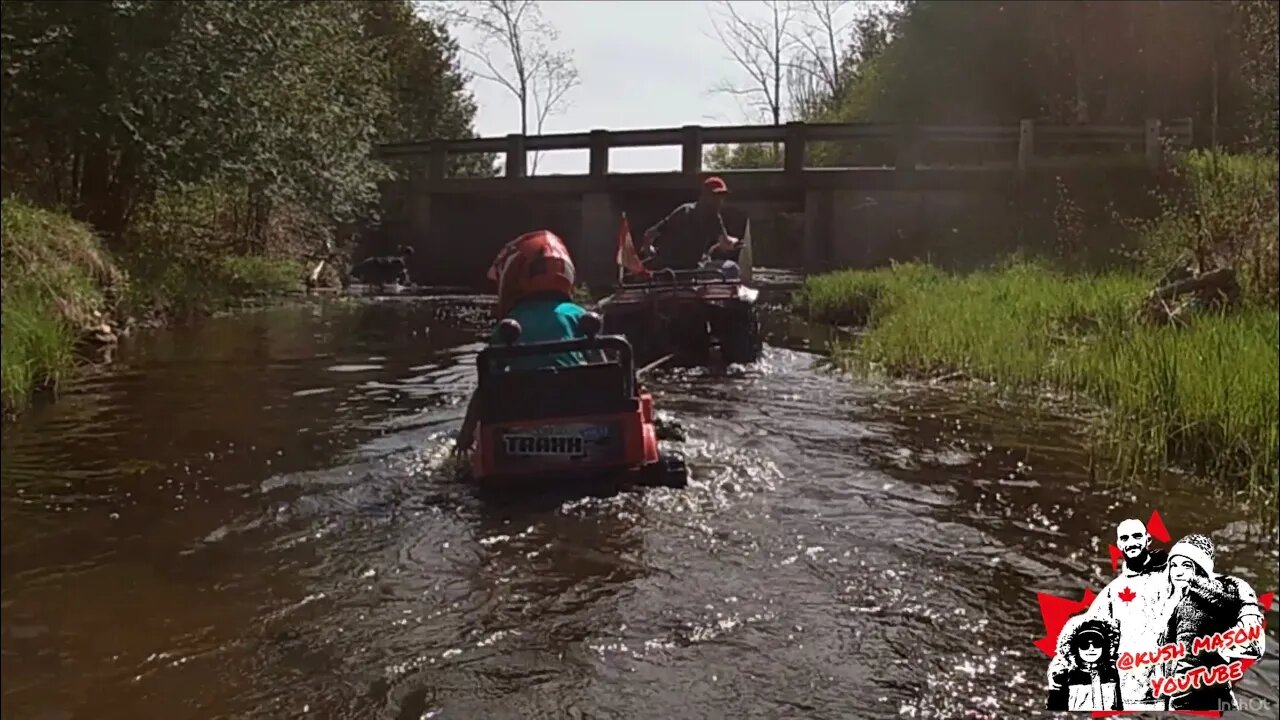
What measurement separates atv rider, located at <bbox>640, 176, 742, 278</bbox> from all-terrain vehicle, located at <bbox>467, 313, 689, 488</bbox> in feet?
21.8

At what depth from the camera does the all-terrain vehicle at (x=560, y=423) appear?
5.57 meters

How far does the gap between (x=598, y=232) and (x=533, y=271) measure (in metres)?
18.1

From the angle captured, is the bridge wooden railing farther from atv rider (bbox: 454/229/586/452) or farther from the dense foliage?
atv rider (bbox: 454/229/586/452)

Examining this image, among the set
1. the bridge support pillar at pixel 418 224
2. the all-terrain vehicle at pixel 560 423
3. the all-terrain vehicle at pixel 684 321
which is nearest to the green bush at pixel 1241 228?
the all-terrain vehicle at pixel 684 321

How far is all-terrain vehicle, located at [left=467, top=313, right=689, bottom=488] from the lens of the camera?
5566 mm

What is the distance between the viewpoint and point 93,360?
33.0ft

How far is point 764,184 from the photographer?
72.9 feet

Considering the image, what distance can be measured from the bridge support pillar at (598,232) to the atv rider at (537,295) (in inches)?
689

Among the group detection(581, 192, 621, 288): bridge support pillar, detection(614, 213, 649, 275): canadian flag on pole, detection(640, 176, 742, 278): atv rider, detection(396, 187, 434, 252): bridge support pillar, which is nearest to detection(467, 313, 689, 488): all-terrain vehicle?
detection(614, 213, 649, 275): canadian flag on pole

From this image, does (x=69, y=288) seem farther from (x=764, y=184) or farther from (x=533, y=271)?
(x=764, y=184)

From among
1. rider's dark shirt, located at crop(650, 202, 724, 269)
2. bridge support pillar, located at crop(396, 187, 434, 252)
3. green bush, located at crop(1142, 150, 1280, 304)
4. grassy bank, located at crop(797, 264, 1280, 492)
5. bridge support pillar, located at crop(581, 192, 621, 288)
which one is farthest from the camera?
bridge support pillar, located at crop(396, 187, 434, 252)

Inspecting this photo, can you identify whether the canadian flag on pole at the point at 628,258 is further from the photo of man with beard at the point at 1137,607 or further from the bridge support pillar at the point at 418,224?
the bridge support pillar at the point at 418,224

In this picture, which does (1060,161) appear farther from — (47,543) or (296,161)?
(47,543)

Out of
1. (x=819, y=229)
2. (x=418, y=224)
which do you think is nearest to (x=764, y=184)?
(x=819, y=229)
